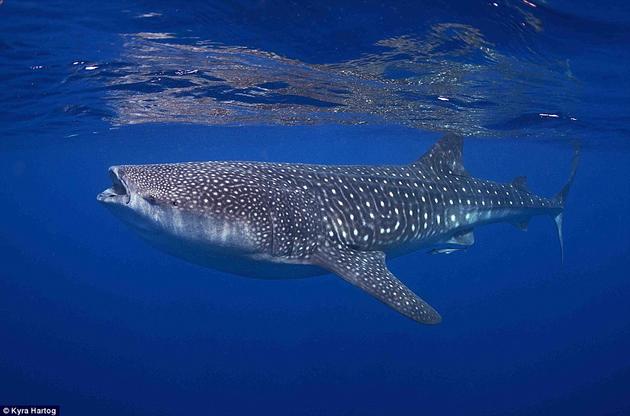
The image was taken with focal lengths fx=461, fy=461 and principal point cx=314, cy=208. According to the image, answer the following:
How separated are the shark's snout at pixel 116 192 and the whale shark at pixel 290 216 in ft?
0.03

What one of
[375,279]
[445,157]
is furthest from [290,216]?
[445,157]

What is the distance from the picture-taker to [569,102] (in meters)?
15.6

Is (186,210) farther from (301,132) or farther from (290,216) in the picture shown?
(301,132)

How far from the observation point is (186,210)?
5.18 meters

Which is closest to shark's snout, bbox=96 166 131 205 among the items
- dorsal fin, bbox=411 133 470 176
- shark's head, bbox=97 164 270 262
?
shark's head, bbox=97 164 270 262

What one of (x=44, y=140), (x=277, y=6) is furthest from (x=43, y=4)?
(x=44, y=140)

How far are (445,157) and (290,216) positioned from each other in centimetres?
498

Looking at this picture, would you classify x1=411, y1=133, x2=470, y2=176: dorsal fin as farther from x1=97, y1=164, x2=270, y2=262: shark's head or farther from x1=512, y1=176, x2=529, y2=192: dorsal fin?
x1=97, y1=164, x2=270, y2=262: shark's head

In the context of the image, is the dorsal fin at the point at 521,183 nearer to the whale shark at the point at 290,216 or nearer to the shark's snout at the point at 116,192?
the whale shark at the point at 290,216

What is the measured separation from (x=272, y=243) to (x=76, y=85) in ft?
37.0

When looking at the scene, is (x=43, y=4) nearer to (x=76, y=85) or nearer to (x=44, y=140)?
(x=76, y=85)

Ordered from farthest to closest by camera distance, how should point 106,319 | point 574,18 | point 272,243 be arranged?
point 106,319
point 574,18
point 272,243

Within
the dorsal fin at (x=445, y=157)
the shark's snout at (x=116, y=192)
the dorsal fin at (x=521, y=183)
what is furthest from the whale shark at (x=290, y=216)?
the dorsal fin at (x=521, y=183)

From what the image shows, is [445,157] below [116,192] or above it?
below
